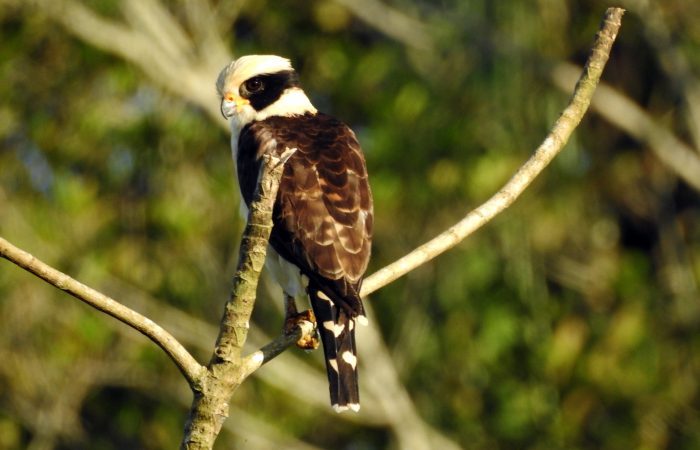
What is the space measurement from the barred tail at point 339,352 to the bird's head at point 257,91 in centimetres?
140

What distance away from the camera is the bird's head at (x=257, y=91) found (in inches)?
247

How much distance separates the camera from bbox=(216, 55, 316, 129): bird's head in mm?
6273

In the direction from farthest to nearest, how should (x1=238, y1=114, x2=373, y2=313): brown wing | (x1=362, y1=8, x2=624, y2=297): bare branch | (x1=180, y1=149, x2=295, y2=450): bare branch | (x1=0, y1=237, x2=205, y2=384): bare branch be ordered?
(x1=238, y1=114, x2=373, y2=313): brown wing, (x1=362, y1=8, x2=624, y2=297): bare branch, (x1=180, y1=149, x2=295, y2=450): bare branch, (x1=0, y1=237, x2=205, y2=384): bare branch

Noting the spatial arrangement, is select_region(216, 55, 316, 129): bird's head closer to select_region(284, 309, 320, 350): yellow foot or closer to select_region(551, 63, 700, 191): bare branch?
select_region(284, 309, 320, 350): yellow foot

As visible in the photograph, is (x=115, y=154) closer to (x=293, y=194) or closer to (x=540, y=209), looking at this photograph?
(x=540, y=209)

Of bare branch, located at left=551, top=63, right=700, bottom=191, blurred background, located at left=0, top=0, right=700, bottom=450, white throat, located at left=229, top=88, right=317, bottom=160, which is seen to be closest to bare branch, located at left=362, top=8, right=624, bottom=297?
white throat, located at left=229, top=88, right=317, bottom=160

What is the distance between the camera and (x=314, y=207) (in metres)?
5.28

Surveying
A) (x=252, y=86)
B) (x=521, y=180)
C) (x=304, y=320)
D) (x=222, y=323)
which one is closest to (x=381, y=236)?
(x=252, y=86)

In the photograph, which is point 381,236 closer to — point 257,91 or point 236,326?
point 257,91

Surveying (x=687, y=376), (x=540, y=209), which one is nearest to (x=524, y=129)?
(x=540, y=209)

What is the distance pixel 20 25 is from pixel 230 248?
7.97 feet

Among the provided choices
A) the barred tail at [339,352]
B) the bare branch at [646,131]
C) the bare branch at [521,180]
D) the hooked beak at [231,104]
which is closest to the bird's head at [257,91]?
the hooked beak at [231,104]

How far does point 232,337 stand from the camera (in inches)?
161

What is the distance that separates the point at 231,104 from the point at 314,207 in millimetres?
1159
